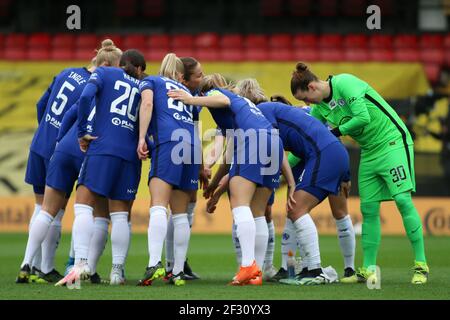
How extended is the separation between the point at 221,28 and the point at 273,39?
1.64m

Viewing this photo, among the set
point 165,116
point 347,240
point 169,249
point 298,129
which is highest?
point 165,116

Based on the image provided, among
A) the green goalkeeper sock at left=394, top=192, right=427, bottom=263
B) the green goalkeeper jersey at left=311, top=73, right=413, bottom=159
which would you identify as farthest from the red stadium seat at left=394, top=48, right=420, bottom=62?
the green goalkeeper sock at left=394, top=192, right=427, bottom=263

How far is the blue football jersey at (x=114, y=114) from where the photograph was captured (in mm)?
8031

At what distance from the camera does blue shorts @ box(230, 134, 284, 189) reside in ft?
26.7

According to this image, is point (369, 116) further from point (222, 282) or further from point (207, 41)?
point (207, 41)

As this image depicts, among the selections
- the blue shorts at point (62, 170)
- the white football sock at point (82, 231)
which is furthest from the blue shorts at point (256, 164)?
the blue shorts at point (62, 170)

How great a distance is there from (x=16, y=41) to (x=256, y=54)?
19.4 ft

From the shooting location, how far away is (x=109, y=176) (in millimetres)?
8008

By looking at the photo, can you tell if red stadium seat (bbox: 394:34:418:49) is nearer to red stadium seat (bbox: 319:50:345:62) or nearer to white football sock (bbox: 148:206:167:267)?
red stadium seat (bbox: 319:50:345:62)

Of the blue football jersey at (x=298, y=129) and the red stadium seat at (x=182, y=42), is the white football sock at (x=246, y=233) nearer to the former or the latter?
the blue football jersey at (x=298, y=129)

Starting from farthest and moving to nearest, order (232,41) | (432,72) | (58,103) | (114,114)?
(232,41), (432,72), (58,103), (114,114)

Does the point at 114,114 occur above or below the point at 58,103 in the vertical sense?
below

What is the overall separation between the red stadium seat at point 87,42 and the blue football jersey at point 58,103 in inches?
562

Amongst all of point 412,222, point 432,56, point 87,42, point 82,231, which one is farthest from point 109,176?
point 432,56
